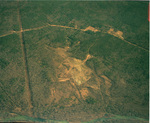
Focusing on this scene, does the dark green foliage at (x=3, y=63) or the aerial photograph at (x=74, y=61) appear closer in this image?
the aerial photograph at (x=74, y=61)

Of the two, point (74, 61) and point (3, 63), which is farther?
point (74, 61)

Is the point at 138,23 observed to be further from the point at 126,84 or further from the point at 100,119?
the point at 100,119

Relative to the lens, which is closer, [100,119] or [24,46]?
[100,119]

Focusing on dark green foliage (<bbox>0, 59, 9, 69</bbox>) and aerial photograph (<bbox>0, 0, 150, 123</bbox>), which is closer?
aerial photograph (<bbox>0, 0, 150, 123</bbox>)

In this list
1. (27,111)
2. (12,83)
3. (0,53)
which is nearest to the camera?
(27,111)

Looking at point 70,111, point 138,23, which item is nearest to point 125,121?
point 70,111

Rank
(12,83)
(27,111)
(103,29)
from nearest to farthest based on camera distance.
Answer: (27,111), (12,83), (103,29)

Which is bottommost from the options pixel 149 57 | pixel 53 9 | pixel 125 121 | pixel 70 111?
pixel 125 121

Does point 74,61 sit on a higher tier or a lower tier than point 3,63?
lower
